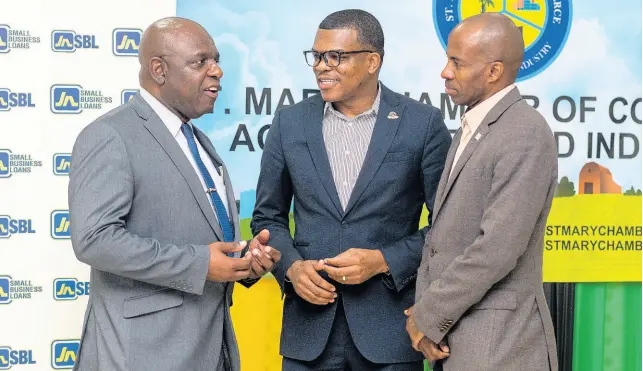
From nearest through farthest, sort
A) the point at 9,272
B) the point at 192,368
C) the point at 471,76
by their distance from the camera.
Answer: the point at 192,368 < the point at 471,76 < the point at 9,272

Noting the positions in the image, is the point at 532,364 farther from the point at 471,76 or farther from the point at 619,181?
the point at 619,181

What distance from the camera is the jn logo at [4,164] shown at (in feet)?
12.4

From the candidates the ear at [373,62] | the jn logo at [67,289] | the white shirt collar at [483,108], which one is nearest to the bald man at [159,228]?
the ear at [373,62]

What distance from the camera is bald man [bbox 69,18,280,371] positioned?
2.31m

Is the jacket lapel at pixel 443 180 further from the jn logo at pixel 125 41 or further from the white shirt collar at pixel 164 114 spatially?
the jn logo at pixel 125 41

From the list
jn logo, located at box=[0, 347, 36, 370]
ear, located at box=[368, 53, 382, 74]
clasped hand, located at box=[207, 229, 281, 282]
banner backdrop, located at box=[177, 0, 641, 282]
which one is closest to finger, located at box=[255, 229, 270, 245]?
clasped hand, located at box=[207, 229, 281, 282]

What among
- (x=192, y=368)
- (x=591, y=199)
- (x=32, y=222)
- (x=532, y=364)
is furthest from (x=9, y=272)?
(x=591, y=199)

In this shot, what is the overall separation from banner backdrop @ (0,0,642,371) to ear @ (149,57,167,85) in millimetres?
1339

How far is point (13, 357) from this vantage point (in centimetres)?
382

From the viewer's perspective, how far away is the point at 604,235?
4219 millimetres

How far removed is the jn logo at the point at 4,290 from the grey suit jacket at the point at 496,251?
2.18 meters

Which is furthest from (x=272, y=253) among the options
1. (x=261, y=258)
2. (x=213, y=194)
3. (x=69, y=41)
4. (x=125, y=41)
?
(x=69, y=41)

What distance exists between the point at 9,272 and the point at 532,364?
2531mm

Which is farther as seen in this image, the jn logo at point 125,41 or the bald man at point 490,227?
the jn logo at point 125,41
